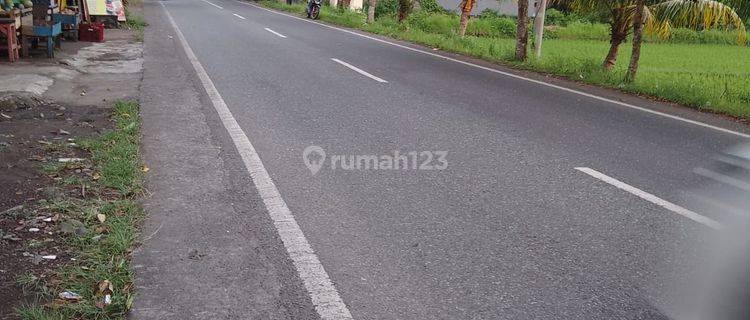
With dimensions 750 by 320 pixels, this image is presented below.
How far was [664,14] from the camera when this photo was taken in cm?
1214

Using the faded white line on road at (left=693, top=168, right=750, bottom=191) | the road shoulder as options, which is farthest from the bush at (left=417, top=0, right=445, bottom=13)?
the faded white line on road at (left=693, top=168, right=750, bottom=191)

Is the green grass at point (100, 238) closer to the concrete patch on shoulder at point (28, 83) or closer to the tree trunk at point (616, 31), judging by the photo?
the concrete patch on shoulder at point (28, 83)

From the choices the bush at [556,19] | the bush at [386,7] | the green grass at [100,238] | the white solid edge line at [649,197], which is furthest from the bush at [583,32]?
the green grass at [100,238]

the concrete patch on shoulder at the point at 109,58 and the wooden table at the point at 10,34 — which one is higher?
the wooden table at the point at 10,34

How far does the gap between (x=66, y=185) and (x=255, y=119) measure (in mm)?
2909

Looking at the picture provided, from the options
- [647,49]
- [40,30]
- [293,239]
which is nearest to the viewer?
[293,239]

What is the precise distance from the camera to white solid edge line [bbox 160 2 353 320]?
3.38 metres

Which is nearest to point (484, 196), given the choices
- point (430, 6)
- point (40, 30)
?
point (40, 30)

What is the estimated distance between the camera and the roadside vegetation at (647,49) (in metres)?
11.0

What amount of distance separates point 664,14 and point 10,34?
12.0 m

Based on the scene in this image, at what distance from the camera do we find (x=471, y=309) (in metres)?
3.38

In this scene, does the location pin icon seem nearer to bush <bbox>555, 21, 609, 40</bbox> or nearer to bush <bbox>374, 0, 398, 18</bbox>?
bush <bbox>555, 21, 609, 40</bbox>

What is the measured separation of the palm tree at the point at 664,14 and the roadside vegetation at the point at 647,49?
0.02m

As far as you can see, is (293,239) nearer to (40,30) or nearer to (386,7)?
(40,30)
